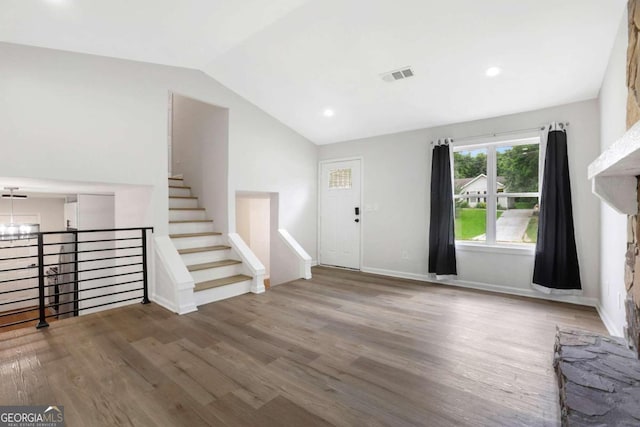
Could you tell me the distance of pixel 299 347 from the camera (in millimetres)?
2443

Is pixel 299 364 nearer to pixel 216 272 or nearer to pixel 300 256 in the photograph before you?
pixel 216 272

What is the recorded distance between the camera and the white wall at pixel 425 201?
3.43 meters

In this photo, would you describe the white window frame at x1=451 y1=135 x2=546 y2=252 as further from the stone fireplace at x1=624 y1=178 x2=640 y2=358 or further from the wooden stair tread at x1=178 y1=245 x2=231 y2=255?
the wooden stair tread at x1=178 y1=245 x2=231 y2=255

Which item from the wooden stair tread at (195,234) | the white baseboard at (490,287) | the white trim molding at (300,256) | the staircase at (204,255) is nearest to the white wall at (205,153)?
the wooden stair tread at (195,234)

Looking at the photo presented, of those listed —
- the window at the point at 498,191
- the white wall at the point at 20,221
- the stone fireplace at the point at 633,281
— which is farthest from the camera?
the white wall at the point at 20,221

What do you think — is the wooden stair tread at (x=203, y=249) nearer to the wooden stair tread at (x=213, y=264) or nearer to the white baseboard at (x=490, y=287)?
the wooden stair tread at (x=213, y=264)

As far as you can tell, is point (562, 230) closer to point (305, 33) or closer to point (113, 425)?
point (305, 33)

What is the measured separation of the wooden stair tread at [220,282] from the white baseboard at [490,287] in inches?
86.7

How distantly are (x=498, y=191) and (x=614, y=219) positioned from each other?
149 centimetres

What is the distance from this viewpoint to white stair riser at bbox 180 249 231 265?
395 cm

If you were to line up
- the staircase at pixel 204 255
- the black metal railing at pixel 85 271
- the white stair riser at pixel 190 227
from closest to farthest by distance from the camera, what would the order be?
the black metal railing at pixel 85 271, the staircase at pixel 204 255, the white stair riser at pixel 190 227

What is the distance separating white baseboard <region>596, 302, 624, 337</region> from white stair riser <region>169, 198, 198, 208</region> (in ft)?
17.4

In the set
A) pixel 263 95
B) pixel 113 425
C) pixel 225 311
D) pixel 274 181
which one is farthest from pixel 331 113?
pixel 113 425

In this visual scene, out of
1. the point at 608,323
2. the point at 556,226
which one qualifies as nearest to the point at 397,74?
the point at 556,226
